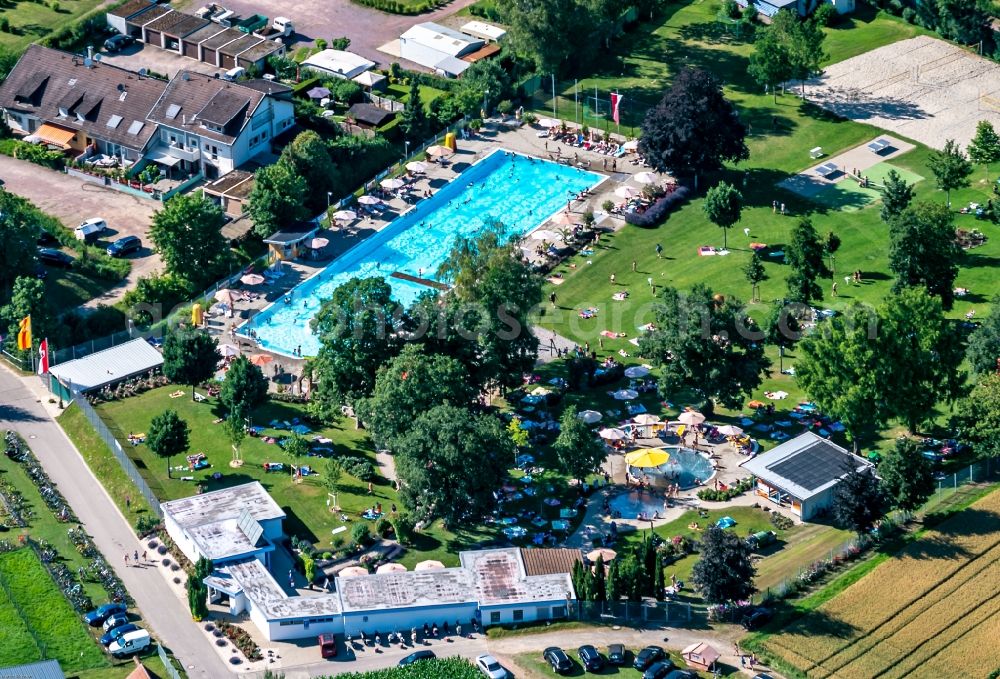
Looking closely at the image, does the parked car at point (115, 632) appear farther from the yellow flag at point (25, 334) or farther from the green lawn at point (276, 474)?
the yellow flag at point (25, 334)

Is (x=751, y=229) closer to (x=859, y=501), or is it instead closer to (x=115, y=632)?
(x=859, y=501)

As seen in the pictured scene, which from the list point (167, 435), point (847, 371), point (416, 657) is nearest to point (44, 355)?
point (167, 435)

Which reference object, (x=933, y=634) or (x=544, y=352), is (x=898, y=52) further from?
(x=933, y=634)

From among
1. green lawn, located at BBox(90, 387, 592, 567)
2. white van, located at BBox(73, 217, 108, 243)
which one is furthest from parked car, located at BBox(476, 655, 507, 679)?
white van, located at BBox(73, 217, 108, 243)

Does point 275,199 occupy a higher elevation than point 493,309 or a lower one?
lower

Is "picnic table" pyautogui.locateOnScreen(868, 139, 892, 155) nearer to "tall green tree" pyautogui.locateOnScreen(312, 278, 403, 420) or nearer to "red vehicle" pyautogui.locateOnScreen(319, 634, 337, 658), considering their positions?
"tall green tree" pyautogui.locateOnScreen(312, 278, 403, 420)

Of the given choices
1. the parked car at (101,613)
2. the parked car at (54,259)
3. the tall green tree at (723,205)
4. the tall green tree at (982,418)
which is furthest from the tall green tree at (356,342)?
the tall green tree at (982,418)
